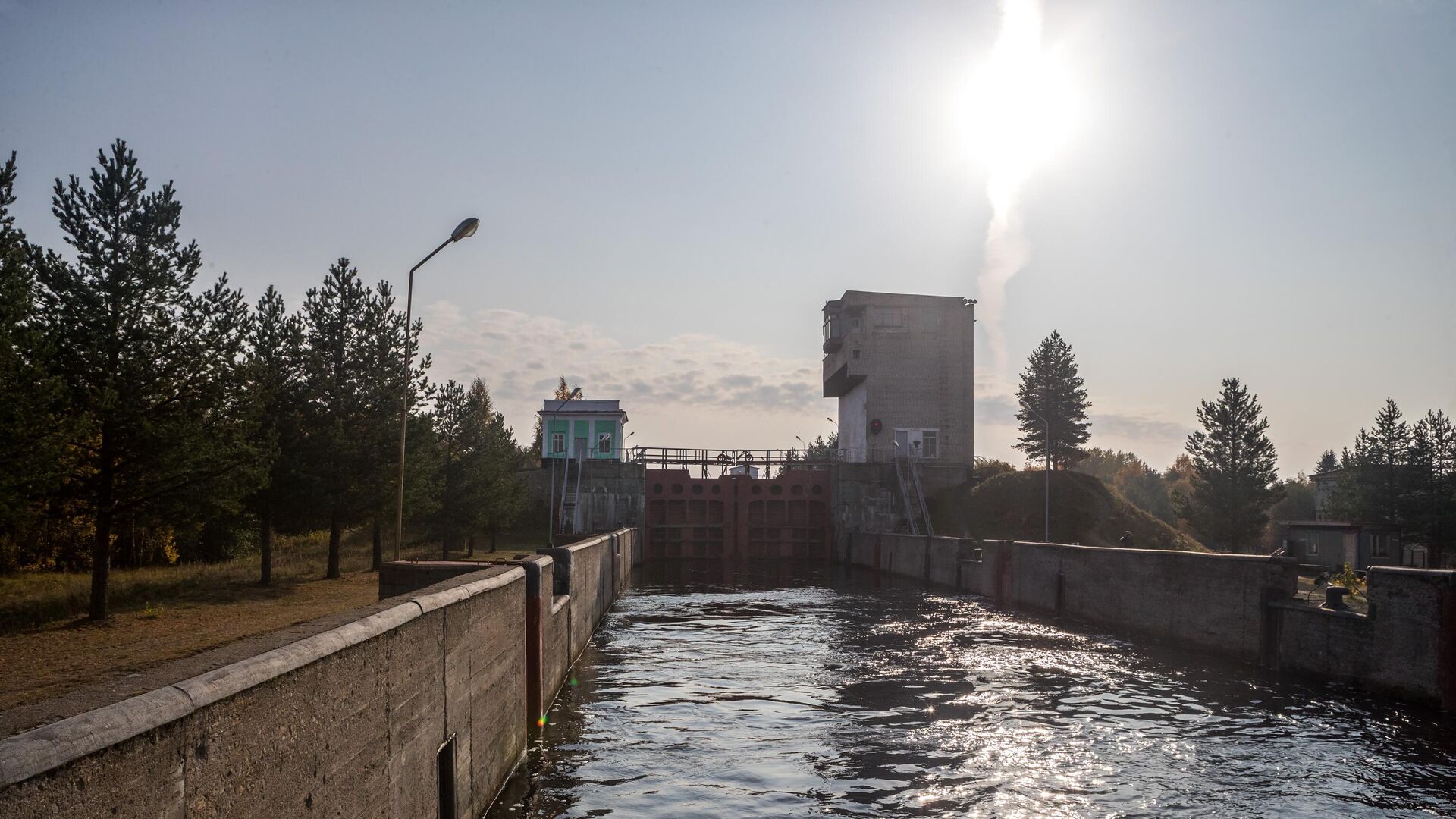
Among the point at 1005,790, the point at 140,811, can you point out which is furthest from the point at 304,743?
the point at 1005,790

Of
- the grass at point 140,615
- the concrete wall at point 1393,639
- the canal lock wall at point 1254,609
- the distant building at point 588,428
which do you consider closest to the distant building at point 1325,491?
the distant building at point 588,428

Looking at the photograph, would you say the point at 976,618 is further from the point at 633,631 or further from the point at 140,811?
the point at 140,811

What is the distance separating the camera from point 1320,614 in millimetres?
15773

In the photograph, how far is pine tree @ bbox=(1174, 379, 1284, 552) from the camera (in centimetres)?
5462

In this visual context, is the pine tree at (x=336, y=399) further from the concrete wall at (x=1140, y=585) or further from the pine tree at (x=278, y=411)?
the concrete wall at (x=1140, y=585)

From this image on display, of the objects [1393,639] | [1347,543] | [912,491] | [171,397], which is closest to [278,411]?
[171,397]

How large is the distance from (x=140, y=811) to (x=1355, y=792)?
11123mm

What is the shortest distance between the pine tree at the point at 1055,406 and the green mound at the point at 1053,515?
17.7 metres

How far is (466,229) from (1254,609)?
18436 millimetres

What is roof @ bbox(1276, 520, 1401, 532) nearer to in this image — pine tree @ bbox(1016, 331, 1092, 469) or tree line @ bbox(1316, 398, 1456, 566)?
tree line @ bbox(1316, 398, 1456, 566)

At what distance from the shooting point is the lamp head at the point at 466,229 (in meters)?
23.5

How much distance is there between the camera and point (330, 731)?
5238 mm

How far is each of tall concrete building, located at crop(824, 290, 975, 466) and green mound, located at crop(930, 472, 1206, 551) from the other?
3.62 m

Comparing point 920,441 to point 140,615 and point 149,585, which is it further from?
point 140,615
